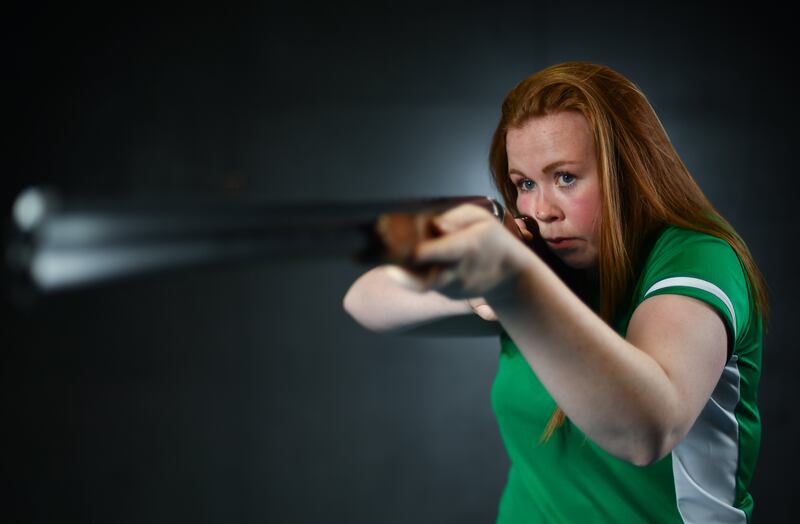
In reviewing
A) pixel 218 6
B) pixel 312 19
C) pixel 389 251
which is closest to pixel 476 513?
pixel 312 19

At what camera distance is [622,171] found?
3.25ft

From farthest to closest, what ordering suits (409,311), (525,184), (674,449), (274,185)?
1. (274,185)
2. (409,311)
3. (525,184)
4. (674,449)

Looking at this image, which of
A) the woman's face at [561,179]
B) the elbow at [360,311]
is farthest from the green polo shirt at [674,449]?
the elbow at [360,311]

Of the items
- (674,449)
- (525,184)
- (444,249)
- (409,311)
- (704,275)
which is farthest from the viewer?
(409,311)

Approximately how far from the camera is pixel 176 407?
2621mm

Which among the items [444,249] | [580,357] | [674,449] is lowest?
[674,449]

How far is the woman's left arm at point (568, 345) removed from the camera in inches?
21.7

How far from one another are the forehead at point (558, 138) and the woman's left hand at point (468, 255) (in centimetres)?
45

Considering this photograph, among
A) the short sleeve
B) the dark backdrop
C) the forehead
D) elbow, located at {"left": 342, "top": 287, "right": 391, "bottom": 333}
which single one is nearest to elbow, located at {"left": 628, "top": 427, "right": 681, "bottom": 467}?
the short sleeve

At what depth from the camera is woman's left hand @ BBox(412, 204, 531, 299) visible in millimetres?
531

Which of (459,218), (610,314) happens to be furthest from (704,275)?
(459,218)

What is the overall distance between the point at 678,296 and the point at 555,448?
0.40m

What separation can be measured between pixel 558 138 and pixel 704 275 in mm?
310

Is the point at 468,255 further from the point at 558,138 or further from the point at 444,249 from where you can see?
the point at 558,138
